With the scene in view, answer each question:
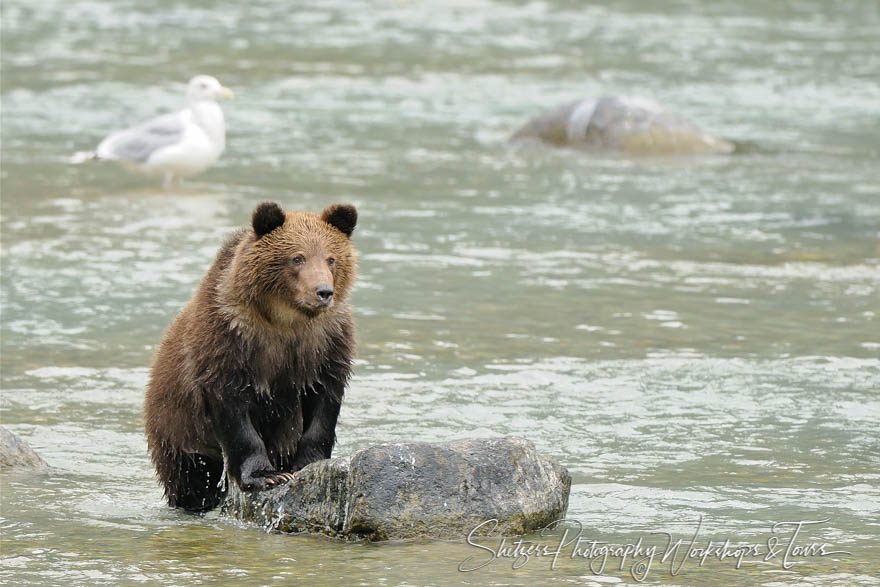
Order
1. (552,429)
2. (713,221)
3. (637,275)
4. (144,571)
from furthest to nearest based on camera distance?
(713,221) < (637,275) < (552,429) < (144,571)

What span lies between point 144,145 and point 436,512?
10506 millimetres

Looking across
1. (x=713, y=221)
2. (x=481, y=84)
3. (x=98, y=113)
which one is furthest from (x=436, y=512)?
(x=481, y=84)

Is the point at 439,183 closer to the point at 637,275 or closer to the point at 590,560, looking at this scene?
the point at 637,275

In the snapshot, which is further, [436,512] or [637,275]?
[637,275]

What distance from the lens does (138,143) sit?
15.9 m

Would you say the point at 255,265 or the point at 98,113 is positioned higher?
the point at 255,265

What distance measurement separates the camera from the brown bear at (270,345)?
617 cm

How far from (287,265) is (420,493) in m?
1.04

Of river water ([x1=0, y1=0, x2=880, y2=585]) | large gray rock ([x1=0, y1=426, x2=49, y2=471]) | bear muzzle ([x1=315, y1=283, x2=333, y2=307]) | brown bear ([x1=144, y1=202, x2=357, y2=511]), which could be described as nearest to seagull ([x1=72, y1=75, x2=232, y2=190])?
river water ([x1=0, y1=0, x2=880, y2=585])

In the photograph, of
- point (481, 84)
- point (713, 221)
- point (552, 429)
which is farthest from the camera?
point (481, 84)

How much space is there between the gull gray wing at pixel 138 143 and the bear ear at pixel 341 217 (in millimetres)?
9745

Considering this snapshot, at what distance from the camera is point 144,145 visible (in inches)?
626

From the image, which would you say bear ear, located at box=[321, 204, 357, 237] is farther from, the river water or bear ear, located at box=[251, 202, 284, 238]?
the river water

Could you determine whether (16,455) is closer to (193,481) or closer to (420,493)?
(193,481)
